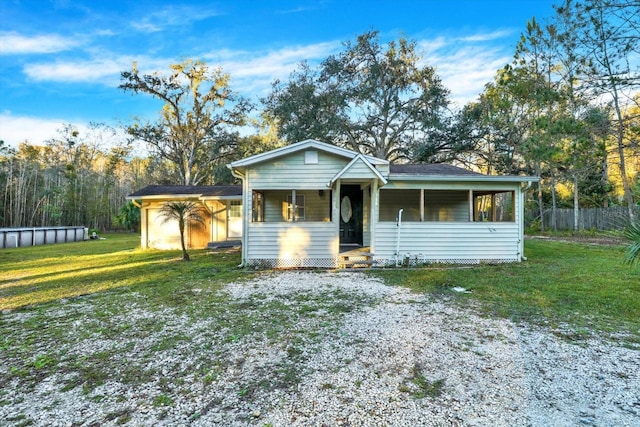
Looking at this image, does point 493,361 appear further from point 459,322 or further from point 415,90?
point 415,90

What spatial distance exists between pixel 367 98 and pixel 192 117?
12848 millimetres

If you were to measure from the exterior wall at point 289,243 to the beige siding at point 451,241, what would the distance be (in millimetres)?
1409

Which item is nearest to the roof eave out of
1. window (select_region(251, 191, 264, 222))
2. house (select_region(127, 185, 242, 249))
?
window (select_region(251, 191, 264, 222))

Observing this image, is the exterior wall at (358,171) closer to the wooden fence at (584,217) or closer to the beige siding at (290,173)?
the beige siding at (290,173)

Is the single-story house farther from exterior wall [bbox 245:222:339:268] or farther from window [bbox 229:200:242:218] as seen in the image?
window [bbox 229:200:242:218]

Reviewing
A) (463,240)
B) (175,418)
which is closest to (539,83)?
(463,240)

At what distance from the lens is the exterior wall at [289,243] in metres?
9.17

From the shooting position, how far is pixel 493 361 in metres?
3.28

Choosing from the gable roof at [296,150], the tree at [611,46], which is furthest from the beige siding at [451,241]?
the tree at [611,46]

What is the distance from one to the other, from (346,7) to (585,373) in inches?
566

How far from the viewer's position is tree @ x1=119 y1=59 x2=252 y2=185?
72.7 feet

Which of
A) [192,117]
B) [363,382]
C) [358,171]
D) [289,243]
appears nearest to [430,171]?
[358,171]

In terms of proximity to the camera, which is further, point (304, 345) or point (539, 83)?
point (539, 83)

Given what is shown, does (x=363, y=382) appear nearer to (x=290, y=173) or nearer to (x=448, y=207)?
(x=290, y=173)
